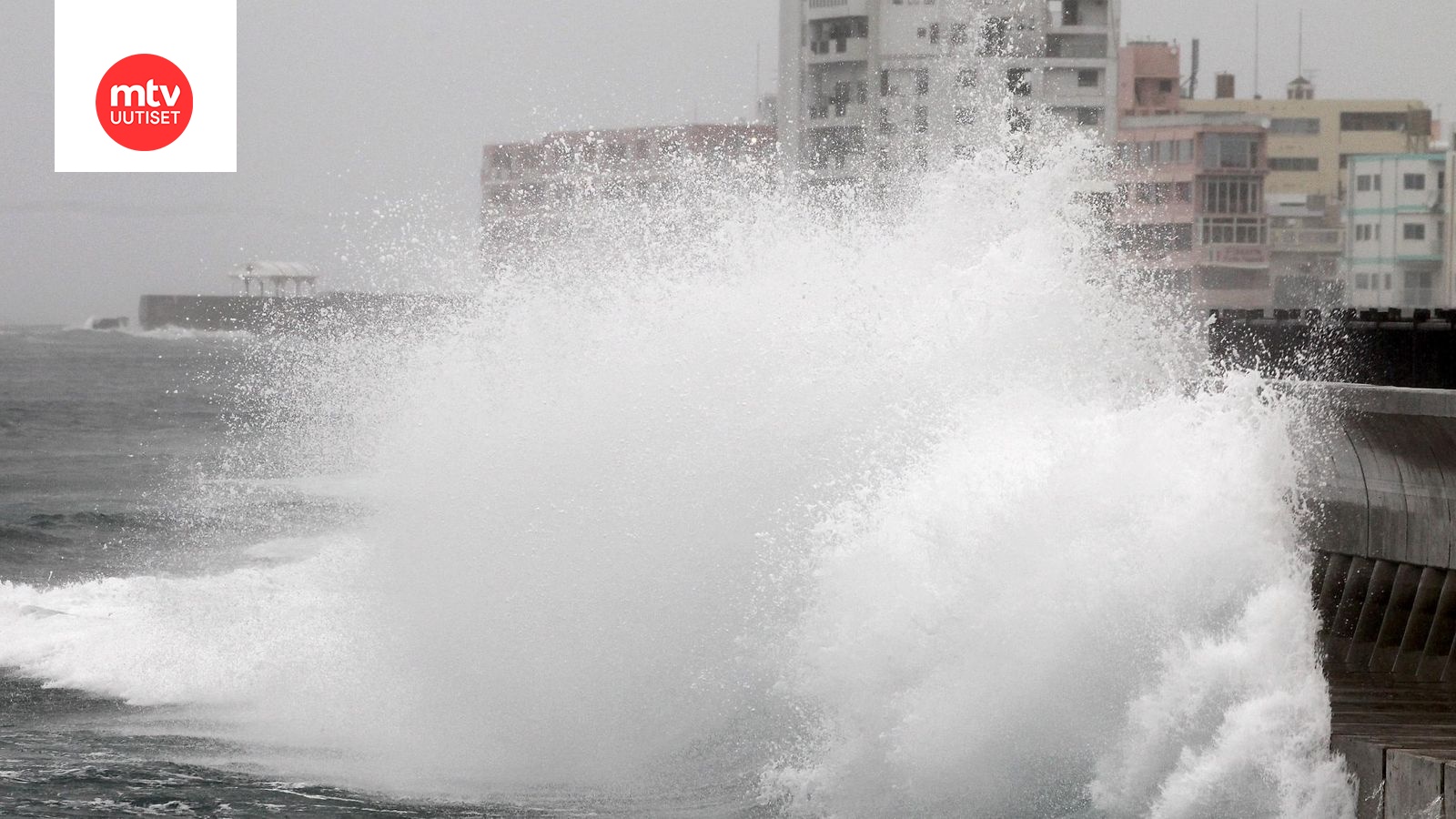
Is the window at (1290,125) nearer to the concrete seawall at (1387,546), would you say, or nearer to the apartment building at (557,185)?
the apartment building at (557,185)

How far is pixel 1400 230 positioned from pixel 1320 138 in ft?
42.4

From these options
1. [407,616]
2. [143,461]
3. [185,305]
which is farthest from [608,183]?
[185,305]

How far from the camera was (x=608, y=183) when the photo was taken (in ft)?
58.1

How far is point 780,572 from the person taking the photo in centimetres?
932

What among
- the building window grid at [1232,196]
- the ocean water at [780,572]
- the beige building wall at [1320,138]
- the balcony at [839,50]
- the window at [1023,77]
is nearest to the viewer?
the ocean water at [780,572]

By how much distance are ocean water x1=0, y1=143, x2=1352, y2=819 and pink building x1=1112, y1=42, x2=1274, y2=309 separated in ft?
179

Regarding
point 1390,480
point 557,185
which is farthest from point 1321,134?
point 1390,480

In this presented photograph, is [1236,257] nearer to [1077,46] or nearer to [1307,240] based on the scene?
[1077,46]

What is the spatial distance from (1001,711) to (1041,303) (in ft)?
9.90

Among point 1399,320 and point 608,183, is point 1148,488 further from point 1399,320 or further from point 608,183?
point 1399,320

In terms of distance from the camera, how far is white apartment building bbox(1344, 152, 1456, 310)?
70000 millimetres

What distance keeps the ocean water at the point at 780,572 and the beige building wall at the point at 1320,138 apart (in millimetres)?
74022

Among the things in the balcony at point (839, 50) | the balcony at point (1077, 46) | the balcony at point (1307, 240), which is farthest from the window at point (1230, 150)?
the balcony at point (839, 50)

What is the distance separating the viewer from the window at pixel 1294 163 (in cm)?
8225
